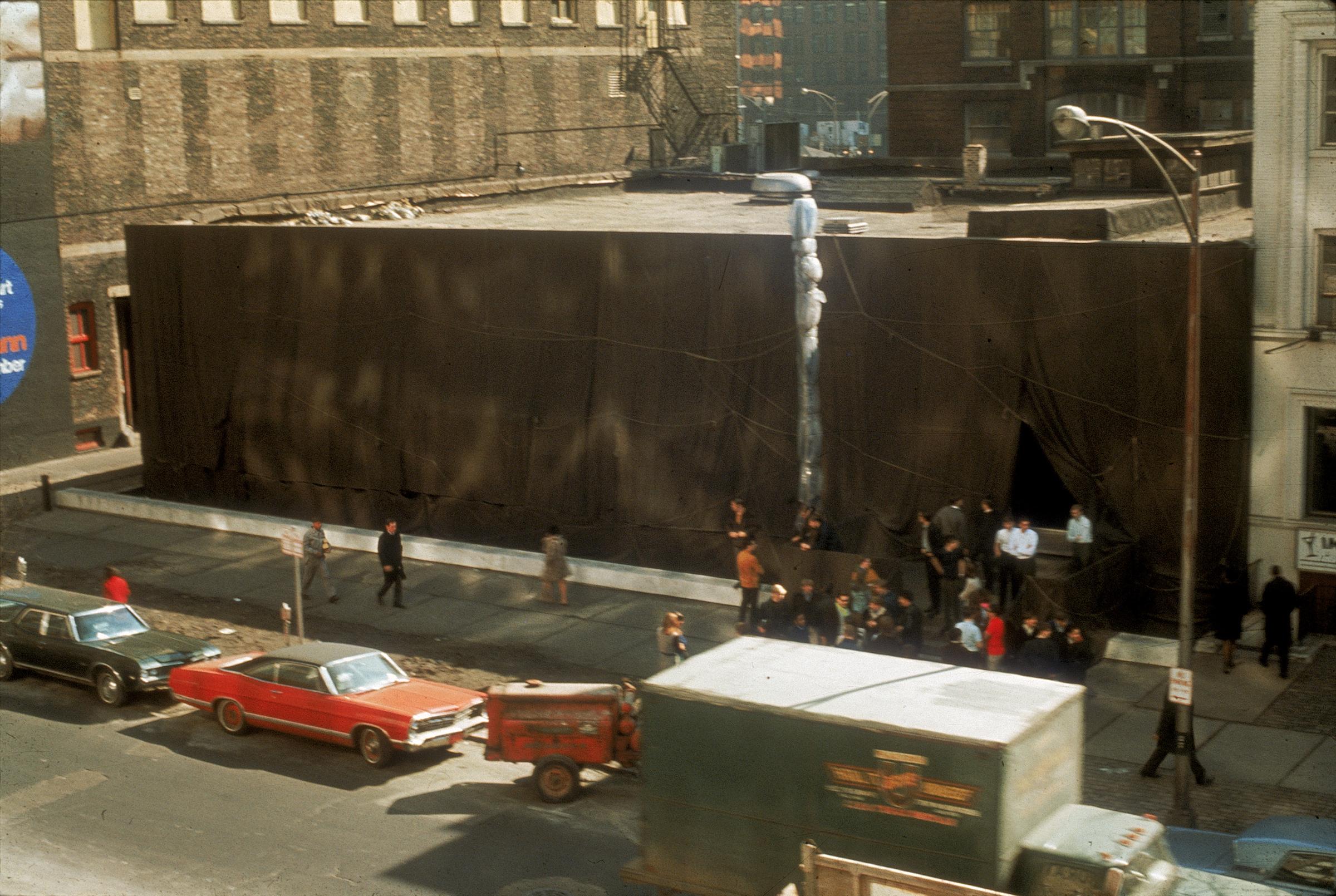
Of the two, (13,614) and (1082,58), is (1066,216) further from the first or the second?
(1082,58)

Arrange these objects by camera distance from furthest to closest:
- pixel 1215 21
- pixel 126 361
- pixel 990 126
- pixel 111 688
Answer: pixel 990 126
pixel 1215 21
pixel 126 361
pixel 111 688

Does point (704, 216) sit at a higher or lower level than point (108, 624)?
higher

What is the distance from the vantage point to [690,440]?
26016mm

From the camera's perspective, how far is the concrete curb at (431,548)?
80.7ft

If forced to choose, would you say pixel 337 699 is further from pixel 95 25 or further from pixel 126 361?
pixel 95 25

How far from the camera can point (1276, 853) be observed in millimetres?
12469

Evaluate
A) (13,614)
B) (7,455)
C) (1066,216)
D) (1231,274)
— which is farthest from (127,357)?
(1231,274)

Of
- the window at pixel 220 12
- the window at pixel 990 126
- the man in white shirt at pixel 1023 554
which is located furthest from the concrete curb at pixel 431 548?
the window at pixel 990 126

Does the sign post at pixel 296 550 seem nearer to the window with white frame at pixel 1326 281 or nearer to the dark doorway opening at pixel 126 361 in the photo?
the window with white frame at pixel 1326 281

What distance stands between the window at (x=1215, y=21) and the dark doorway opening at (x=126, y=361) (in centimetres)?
3326

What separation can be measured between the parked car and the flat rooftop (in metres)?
11.2

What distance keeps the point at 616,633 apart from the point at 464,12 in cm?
2968

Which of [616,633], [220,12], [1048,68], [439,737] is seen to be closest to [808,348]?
[616,633]

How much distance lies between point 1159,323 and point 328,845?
43.5 ft
